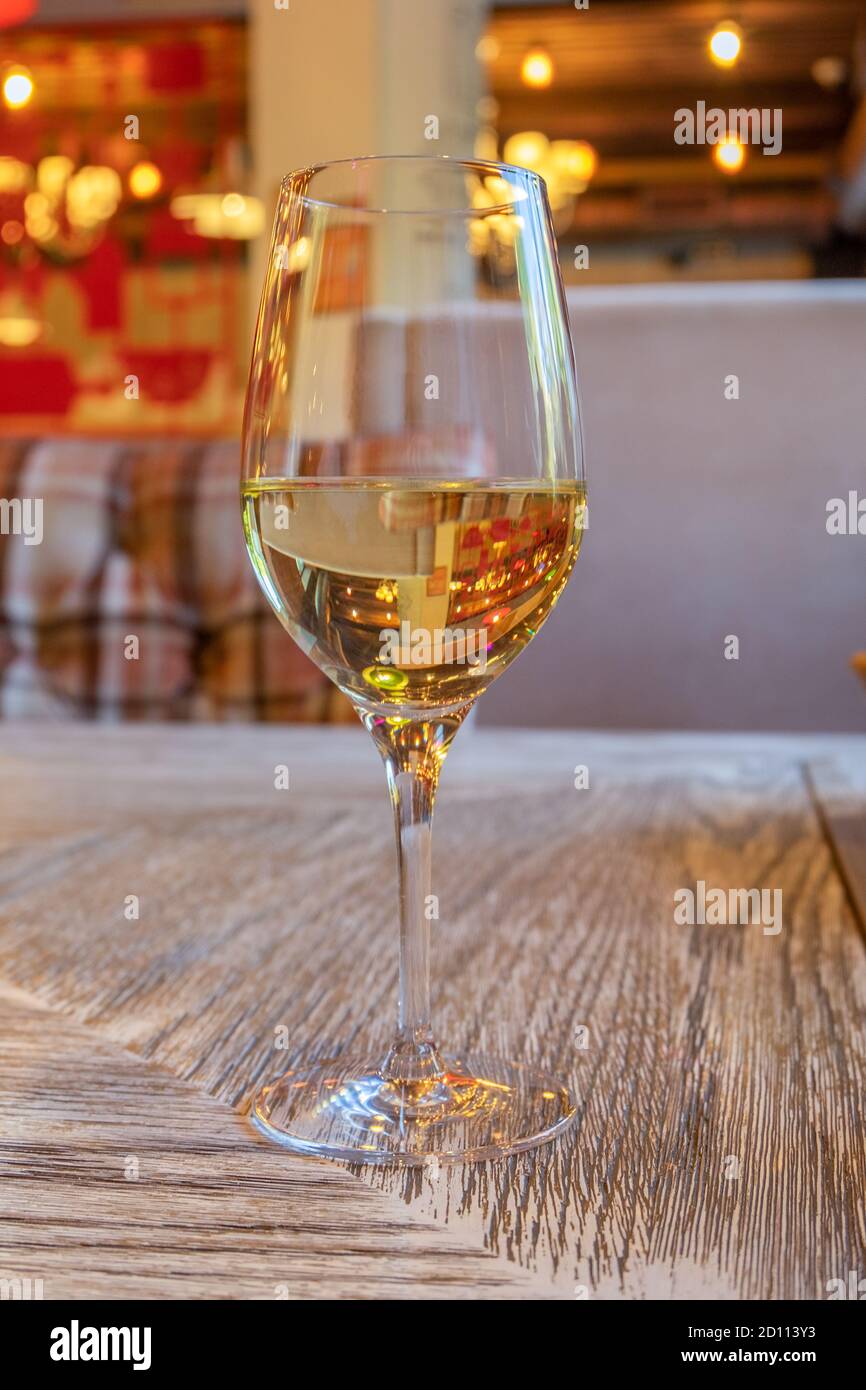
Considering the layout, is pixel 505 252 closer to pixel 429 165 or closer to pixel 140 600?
pixel 429 165

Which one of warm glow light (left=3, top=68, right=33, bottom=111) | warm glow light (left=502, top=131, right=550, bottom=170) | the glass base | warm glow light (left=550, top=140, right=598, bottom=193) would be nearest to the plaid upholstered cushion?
the glass base

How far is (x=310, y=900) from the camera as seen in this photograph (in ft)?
1.62

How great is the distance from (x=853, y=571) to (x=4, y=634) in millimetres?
1127

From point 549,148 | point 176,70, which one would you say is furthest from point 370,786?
point 549,148

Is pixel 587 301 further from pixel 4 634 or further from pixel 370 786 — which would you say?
pixel 370 786

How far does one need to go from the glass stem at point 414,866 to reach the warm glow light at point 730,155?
6.97 metres

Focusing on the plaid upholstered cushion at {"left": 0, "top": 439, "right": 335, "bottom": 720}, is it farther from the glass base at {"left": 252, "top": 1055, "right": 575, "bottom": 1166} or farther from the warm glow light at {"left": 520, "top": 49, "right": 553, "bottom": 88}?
the warm glow light at {"left": 520, "top": 49, "right": 553, "bottom": 88}

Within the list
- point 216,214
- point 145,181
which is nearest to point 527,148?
point 216,214

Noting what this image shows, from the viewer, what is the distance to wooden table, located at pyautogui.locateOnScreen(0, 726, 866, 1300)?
0.23m

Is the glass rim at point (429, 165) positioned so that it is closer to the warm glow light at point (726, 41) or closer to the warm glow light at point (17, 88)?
the warm glow light at point (17, 88)

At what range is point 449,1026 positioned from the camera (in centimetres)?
37

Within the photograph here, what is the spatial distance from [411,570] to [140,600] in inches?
62.6

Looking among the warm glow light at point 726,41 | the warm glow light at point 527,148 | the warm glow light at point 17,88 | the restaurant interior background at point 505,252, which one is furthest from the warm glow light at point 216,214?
the warm glow light at point 726,41
